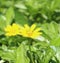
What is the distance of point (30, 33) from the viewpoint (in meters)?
2.29

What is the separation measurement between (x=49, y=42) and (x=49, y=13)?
28.1 inches

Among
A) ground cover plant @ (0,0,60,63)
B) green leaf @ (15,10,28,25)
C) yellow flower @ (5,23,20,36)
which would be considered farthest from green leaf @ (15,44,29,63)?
green leaf @ (15,10,28,25)

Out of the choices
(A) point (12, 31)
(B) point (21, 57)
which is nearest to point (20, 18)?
(A) point (12, 31)

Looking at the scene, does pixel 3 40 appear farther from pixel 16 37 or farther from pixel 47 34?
pixel 47 34

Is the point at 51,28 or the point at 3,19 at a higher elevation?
the point at 3,19

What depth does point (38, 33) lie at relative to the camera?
90.1 inches

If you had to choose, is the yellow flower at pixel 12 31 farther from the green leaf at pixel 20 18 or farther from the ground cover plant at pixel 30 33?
the green leaf at pixel 20 18

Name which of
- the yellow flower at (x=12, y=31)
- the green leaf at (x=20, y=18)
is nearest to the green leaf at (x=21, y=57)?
the yellow flower at (x=12, y=31)

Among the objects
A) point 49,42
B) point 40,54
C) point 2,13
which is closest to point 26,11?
point 2,13

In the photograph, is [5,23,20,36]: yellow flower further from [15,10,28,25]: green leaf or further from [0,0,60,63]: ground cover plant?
[15,10,28,25]: green leaf

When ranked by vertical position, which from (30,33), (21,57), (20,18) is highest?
(20,18)

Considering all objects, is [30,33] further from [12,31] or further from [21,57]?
[21,57]

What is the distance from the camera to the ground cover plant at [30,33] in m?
1.91

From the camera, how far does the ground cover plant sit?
191 cm
